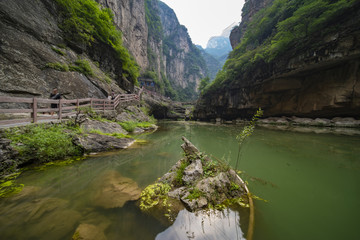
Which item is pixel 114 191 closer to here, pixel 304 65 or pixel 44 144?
pixel 44 144

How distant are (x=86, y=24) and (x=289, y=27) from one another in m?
21.8

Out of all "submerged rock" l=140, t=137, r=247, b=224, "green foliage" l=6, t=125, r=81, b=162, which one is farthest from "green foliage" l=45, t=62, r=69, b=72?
"submerged rock" l=140, t=137, r=247, b=224

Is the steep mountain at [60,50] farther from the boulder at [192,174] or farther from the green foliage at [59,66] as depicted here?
the boulder at [192,174]

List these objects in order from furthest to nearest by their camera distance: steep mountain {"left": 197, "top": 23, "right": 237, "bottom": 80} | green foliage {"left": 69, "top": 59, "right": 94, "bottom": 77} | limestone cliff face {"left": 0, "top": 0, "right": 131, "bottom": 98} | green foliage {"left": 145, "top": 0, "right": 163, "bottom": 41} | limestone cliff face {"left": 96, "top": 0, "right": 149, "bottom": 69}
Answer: steep mountain {"left": 197, "top": 23, "right": 237, "bottom": 80} → green foliage {"left": 145, "top": 0, "right": 163, "bottom": 41} → limestone cliff face {"left": 96, "top": 0, "right": 149, "bottom": 69} → green foliage {"left": 69, "top": 59, "right": 94, "bottom": 77} → limestone cliff face {"left": 0, "top": 0, "right": 131, "bottom": 98}

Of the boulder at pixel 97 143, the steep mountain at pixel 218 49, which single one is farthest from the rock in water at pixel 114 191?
the steep mountain at pixel 218 49

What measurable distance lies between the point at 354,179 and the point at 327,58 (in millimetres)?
14202

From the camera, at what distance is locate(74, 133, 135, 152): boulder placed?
5.34m

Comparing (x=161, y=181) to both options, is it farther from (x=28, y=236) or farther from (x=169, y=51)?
(x=169, y=51)

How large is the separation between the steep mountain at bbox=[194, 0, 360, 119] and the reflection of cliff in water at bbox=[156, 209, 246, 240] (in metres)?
17.8

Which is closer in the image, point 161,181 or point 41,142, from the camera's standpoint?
point 161,181

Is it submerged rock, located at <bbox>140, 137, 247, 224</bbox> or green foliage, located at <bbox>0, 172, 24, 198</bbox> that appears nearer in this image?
submerged rock, located at <bbox>140, 137, 247, 224</bbox>

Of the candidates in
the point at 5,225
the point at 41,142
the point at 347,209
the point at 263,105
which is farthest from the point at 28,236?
the point at 263,105

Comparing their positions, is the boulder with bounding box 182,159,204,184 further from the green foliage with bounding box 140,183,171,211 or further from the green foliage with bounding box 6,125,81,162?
the green foliage with bounding box 6,125,81,162

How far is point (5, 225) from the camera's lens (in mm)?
1893
